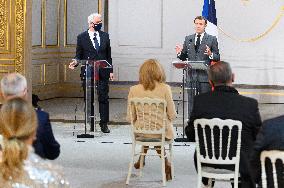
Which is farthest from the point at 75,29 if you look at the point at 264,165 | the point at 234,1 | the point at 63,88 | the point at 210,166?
the point at 264,165

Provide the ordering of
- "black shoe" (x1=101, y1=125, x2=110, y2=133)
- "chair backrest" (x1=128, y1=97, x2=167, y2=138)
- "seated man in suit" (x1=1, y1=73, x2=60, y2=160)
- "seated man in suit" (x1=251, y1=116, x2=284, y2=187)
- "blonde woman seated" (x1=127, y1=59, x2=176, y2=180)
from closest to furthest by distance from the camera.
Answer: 1. "seated man in suit" (x1=251, y1=116, x2=284, y2=187)
2. "seated man in suit" (x1=1, y1=73, x2=60, y2=160)
3. "chair backrest" (x1=128, y1=97, x2=167, y2=138)
4. "blonde woman seated" (x1=127, y1=59, x2=176, y2=180)
5. "black shoe" (x1=101, y1=125, x2=110, y2=133)

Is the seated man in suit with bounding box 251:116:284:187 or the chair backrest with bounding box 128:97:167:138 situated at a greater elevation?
the seated man in suit with bounding box 251:116:284:187

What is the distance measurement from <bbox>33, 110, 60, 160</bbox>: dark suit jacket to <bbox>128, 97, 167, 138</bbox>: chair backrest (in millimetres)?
2008

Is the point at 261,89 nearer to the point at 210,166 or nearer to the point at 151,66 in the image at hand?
the point at 151,66

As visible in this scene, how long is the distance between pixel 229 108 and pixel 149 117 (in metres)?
1.42

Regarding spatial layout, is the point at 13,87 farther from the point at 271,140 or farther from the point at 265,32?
the point at 265,32

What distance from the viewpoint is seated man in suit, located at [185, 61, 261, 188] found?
4762 mm

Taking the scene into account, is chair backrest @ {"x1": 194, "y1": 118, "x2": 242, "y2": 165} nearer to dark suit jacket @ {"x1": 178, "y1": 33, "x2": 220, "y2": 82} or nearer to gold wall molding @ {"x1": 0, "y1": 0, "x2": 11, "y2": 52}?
dark suit jacket @ {"x1": 178, "y1": 33, "x2": 220, "y2": 82}

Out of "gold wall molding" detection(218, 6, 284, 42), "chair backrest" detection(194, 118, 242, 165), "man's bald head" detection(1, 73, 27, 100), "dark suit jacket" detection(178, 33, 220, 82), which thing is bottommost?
"chair backrest" detection(194, 118, 242, 165)

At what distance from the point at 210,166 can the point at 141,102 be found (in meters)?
1.23

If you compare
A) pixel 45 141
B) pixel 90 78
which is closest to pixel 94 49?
pixel 90 78

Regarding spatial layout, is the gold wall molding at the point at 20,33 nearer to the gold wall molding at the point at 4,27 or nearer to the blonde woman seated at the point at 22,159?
the gold wall molding at the point at 4,27

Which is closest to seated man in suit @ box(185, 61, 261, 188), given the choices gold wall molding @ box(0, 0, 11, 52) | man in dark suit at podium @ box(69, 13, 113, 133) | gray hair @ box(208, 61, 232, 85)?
gray hair @ box(208, 61, 232, 85)

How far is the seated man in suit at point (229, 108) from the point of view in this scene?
4.76 m
